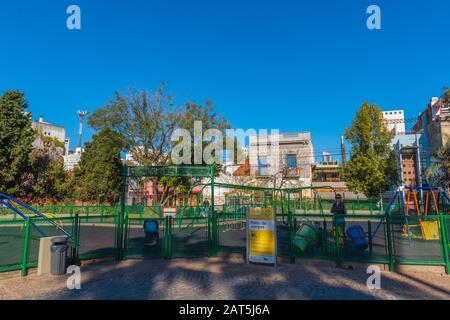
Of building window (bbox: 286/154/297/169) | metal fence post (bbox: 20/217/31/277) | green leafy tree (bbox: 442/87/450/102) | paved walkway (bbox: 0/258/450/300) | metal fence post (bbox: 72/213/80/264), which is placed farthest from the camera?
building window (bbox: 286/154/297/169)

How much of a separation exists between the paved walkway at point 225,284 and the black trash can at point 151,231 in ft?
6.19

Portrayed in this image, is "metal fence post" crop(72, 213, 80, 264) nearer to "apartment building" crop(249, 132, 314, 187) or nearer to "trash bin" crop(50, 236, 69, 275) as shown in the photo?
"trash bin" crop(50, 236, 69, 275)

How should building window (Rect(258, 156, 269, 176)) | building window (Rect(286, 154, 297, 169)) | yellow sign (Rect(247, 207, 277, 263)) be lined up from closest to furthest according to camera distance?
yellow sign (Rect(247, 207, 277, 263)), building window (Rect(258, 156, 269, 176)), building window (Rect(286, 154, 297, 169))

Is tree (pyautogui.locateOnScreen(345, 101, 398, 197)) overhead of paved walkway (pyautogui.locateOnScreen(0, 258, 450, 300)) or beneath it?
overhead

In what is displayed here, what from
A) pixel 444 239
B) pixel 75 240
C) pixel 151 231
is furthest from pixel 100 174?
pixel 444 239

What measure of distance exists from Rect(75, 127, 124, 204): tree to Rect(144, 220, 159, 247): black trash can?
31.7 metres

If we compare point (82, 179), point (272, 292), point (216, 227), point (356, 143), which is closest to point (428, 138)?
point (356, 143)

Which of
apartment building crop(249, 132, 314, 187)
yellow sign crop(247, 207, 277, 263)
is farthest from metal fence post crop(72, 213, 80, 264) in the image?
apartment building crop(249, 132, 314, 187)

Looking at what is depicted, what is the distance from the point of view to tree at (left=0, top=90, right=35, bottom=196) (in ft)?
120

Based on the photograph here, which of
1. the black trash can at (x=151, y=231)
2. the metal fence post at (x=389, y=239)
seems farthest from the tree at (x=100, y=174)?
the metal fence post at (x=389, y=239)

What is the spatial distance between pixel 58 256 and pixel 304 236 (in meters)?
7.37

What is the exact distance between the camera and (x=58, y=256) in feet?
28.1

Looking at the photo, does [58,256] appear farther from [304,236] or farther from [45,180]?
[45,180]
